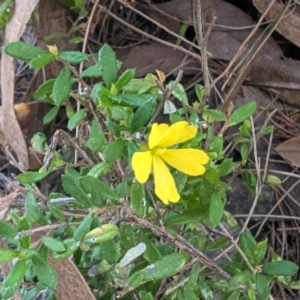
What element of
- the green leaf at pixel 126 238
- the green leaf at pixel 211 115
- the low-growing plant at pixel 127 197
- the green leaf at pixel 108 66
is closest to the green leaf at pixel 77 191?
the low-growing plant at pixel 127 197

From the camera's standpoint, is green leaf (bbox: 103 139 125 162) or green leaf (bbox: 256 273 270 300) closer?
green leaf (bbox: 103 139 125 162)

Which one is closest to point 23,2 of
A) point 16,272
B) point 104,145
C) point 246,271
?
point 104,145

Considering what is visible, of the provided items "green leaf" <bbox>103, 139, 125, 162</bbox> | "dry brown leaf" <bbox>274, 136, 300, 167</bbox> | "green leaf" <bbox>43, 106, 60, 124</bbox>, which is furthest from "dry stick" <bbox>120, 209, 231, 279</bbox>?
"green leaf" <bbox>43, 106, 60, 124</bbox>

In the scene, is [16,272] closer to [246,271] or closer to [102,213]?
[102,213]

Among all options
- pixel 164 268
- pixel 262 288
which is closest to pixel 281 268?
pixel 262 288

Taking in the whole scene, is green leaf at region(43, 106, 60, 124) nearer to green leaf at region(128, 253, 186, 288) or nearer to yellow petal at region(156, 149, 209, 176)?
green leaf at region(128, 253, 186, 288)

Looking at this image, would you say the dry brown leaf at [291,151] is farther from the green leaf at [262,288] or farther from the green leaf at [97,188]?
the green leaf at [97,188]

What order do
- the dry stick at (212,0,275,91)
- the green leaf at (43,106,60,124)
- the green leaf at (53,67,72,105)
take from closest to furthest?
the green leaf at (53,67,72,105)
the dry stick at (212,0,275,91)
the green leaf at (43,106,60,124)
